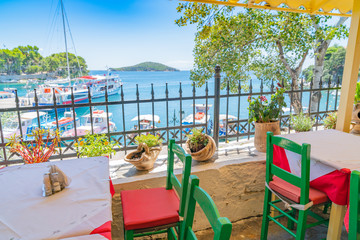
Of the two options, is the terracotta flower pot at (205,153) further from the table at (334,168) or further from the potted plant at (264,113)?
the table at (334,168)

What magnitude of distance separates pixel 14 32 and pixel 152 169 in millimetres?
55133

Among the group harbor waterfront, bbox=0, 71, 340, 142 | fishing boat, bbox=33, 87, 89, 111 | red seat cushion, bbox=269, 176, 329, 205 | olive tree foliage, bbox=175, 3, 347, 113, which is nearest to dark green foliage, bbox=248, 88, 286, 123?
harbor waterfront, bbox=0, 71, 340, 142

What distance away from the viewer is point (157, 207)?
5.72 ft

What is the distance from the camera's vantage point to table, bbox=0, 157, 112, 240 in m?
1.05

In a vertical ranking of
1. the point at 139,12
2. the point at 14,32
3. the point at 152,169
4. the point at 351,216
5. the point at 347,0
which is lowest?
the point at 152,169

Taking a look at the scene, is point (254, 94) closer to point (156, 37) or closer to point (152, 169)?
point (152, 169)

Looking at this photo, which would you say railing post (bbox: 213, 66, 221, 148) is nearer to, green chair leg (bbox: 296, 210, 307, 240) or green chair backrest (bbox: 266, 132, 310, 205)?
green chair backrest (bbox: 266, 132, 310, 205)

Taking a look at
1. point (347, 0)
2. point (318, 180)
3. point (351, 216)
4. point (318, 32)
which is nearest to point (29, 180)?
point (351, 216)

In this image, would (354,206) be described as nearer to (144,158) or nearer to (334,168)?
(334,168)

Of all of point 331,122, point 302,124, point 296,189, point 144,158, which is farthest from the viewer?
point 331,122

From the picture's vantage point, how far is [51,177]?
4.58 ft

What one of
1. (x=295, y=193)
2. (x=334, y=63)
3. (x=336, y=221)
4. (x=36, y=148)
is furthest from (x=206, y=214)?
(x=334, y=63)

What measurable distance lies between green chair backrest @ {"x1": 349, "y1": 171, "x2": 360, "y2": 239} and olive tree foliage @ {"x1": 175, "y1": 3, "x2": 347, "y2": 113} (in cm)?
438

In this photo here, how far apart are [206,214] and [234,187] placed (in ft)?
6.00
